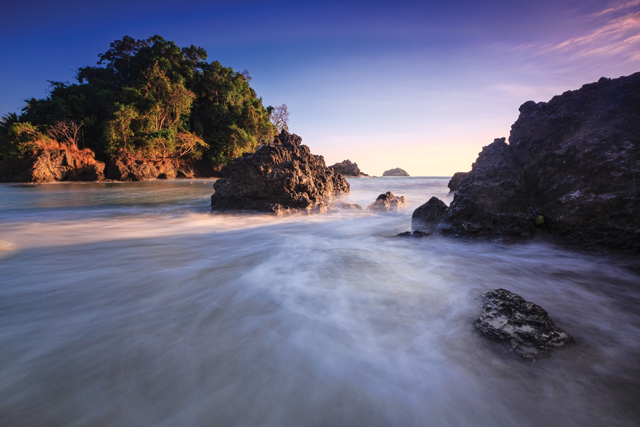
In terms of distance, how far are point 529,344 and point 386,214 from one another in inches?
206

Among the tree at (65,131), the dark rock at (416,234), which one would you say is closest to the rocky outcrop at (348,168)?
the tree at (65,131)

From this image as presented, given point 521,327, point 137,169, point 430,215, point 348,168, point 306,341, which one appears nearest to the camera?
point 521,327

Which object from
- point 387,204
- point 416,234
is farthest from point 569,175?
point 387,204

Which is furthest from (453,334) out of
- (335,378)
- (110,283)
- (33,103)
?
(33,103)

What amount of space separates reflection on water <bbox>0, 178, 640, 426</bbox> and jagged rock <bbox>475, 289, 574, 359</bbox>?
0.07 m

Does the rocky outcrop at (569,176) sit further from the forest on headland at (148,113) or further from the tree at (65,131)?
the tree at (65,131)

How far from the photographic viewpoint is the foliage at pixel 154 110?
22594mm

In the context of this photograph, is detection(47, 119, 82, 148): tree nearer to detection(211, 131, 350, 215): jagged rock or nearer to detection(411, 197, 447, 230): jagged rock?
detection(211, 131, 350, 215): jagged rock

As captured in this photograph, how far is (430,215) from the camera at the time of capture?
460 cm

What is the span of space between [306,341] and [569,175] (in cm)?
387

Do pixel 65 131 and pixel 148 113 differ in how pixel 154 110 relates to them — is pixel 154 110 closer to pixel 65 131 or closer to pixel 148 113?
pixel 148 113

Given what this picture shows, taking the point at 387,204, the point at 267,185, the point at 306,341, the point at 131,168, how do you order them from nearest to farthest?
the point at 306,341, the point at 267,185, the point at 387,204, the point at 131,168

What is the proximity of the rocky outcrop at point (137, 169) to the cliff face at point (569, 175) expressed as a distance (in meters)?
26.6

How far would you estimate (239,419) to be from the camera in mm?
1129
